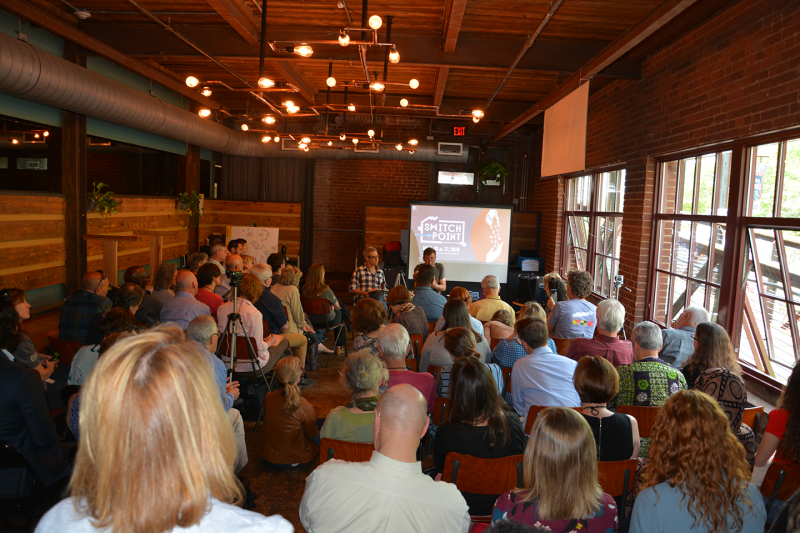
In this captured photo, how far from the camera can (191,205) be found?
10.3m

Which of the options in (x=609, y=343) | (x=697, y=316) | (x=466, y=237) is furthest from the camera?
(x=466, y=237)

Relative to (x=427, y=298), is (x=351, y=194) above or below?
above

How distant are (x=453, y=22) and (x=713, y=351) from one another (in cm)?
351

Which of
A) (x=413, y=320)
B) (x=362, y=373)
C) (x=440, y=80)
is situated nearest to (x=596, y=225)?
(x=440, y=80)

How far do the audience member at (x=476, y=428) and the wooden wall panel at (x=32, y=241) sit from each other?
541cm

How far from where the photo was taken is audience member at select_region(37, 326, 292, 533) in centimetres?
86

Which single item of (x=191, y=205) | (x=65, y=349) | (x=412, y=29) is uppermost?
(x=412, y=29)

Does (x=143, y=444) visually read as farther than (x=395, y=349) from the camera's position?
No


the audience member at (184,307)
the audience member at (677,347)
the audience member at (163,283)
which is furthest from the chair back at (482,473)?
the audience member at (163,283)

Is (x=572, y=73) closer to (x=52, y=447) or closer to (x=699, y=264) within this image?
(x=699, y=264)

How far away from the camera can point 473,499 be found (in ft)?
7.59

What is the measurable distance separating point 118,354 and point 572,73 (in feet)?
20.4

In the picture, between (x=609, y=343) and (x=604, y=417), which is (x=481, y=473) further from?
(x=609, y=343)

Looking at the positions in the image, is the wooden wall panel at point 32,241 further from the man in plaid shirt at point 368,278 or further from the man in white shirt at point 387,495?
the man in white shirt at point 387,495
